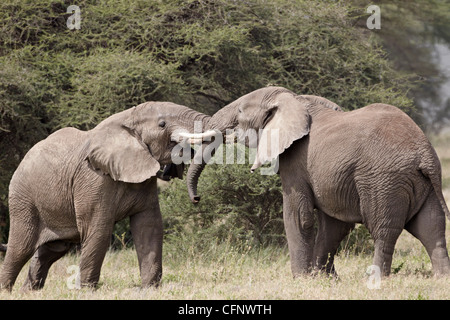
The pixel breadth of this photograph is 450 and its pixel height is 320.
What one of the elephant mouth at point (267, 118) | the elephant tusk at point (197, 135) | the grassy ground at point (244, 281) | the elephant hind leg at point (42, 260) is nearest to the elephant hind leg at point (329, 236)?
the grassy ground at point (244, 281)

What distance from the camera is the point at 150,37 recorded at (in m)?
13.5

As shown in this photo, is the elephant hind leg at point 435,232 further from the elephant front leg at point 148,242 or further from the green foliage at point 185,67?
the green foliage at point 185,67

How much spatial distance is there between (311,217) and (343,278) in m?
0.82

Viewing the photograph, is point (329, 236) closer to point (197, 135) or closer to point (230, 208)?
point (197, 135)

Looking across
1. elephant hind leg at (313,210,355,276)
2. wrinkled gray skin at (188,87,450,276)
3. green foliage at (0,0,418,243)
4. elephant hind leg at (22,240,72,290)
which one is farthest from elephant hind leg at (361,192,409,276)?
green foliage at (0,0,418,243)

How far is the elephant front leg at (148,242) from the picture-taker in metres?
7.80

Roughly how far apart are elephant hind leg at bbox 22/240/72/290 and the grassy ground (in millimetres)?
140

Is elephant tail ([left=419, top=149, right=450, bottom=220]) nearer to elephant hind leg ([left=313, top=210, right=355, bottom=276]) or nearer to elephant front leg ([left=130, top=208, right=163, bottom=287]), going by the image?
elephant hind leg ([left=313, top=210, right=355, bottom=276])

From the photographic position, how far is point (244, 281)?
8281 mm

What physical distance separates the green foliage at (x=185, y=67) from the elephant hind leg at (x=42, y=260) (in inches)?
144

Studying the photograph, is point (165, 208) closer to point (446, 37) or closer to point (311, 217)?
point (311, 217)

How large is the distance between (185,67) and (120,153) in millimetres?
6305

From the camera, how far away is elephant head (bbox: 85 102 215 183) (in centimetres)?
760

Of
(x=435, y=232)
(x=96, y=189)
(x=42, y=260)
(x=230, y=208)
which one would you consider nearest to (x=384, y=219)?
(x=435, y=232)
